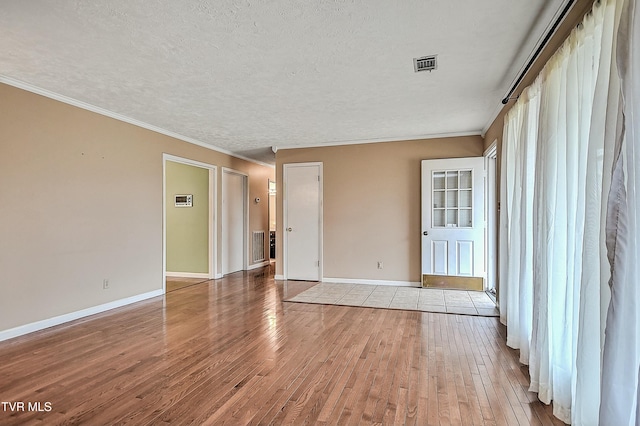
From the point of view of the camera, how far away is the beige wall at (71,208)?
3299 millimetres

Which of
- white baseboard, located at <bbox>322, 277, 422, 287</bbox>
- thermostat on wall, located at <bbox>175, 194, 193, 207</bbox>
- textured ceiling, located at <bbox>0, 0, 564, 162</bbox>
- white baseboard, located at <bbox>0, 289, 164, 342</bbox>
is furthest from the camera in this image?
thermostat on wall, located at <bbox>175, 194, 193, 207</bbox>

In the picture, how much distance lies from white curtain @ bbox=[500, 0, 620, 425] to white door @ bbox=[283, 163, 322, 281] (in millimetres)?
3836

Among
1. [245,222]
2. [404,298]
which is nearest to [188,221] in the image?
[245,222]

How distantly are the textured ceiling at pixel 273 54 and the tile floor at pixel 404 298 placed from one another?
256cm

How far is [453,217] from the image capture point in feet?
17.6

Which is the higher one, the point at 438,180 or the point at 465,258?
the point at 438,180

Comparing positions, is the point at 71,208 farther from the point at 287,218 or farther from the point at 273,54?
the point at 287,218

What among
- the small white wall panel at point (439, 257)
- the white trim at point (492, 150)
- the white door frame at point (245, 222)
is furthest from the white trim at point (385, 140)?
the small white wall panel at point (439, 257)

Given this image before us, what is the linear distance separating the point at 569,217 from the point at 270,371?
2.30 metres

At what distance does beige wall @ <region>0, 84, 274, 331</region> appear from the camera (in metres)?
3.30

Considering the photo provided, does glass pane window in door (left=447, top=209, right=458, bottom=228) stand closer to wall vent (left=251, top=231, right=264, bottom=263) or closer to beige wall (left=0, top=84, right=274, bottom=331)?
wall vent (left=251, top=231, right=264, bottom=263)

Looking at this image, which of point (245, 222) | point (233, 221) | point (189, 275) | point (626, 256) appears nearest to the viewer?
point (626, 256)

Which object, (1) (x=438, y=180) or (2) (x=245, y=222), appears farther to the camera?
(2) (x=245, y=222)

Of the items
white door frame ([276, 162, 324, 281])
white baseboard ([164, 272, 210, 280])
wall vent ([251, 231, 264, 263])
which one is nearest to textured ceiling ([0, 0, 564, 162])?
Answer: white door frame ([276, 162, 324, 281])
